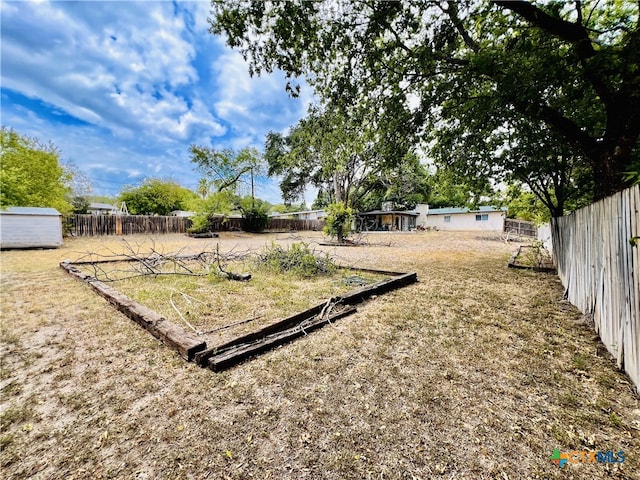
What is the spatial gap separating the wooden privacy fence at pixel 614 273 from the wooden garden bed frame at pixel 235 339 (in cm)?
252

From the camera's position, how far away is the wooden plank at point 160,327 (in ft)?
7.73

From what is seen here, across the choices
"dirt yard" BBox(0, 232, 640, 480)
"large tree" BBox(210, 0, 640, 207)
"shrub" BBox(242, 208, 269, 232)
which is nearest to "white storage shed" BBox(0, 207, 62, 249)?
"dirt yard" BBox(0, 232, 640, 480)

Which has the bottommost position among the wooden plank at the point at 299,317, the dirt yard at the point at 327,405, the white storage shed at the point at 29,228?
the dirt yard at the point at 327,405

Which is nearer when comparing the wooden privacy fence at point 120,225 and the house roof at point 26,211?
the house roof at point 26,211

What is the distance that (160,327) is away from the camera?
2.73 m

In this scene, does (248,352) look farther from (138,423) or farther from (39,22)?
(39,22)

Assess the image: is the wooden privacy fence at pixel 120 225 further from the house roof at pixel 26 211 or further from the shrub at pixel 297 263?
the shrub at pixel 297 263

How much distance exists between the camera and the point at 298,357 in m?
2.41

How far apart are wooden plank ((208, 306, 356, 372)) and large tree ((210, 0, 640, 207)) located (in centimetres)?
422

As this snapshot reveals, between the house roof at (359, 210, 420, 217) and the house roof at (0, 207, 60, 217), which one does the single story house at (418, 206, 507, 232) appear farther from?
the house roof at (0, 207, 60, 217)

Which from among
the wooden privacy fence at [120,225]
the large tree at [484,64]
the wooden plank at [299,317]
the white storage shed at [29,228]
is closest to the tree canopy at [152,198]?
the wooden privacy fence at [120,225]

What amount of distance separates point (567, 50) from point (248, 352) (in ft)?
19.4

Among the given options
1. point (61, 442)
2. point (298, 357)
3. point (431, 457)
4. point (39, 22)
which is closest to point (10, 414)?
point (61, 442)

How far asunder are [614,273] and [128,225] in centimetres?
2182
